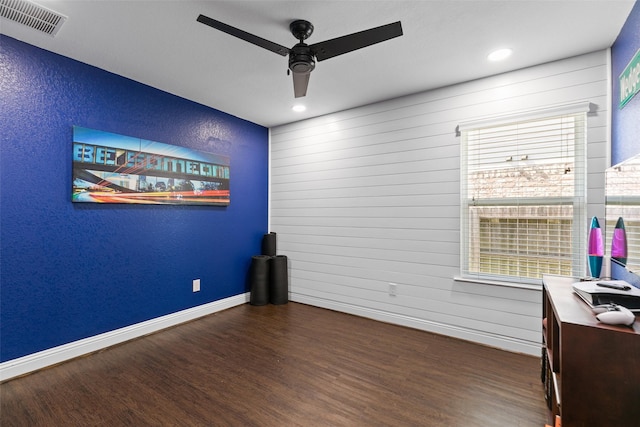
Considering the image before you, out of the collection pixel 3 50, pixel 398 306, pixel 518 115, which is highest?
pixel 3 50

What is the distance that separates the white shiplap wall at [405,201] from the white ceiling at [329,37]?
27cm

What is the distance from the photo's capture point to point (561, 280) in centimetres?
204

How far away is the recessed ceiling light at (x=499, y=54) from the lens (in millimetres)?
2449

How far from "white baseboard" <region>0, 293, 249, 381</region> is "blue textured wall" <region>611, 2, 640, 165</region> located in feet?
14.0

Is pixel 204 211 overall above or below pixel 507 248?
above

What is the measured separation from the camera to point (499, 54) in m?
2.50

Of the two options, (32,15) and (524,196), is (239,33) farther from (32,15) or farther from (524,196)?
(524,196)

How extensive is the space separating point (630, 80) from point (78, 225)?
4.41 meters

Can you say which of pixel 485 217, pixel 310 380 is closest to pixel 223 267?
pixel 310 380

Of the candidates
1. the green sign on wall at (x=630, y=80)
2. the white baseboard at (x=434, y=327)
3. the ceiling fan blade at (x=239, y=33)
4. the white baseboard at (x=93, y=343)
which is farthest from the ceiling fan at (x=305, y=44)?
the white baseboard at (x=93, y=343)

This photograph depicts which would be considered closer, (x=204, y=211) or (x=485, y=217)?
(x=485, y=217)

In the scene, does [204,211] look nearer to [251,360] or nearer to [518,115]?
[251,360]

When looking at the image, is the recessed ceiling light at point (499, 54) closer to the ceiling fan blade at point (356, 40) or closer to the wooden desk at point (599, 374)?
the ceiling fan blade at point (356, 40)

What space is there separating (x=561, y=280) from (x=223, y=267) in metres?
3.58
